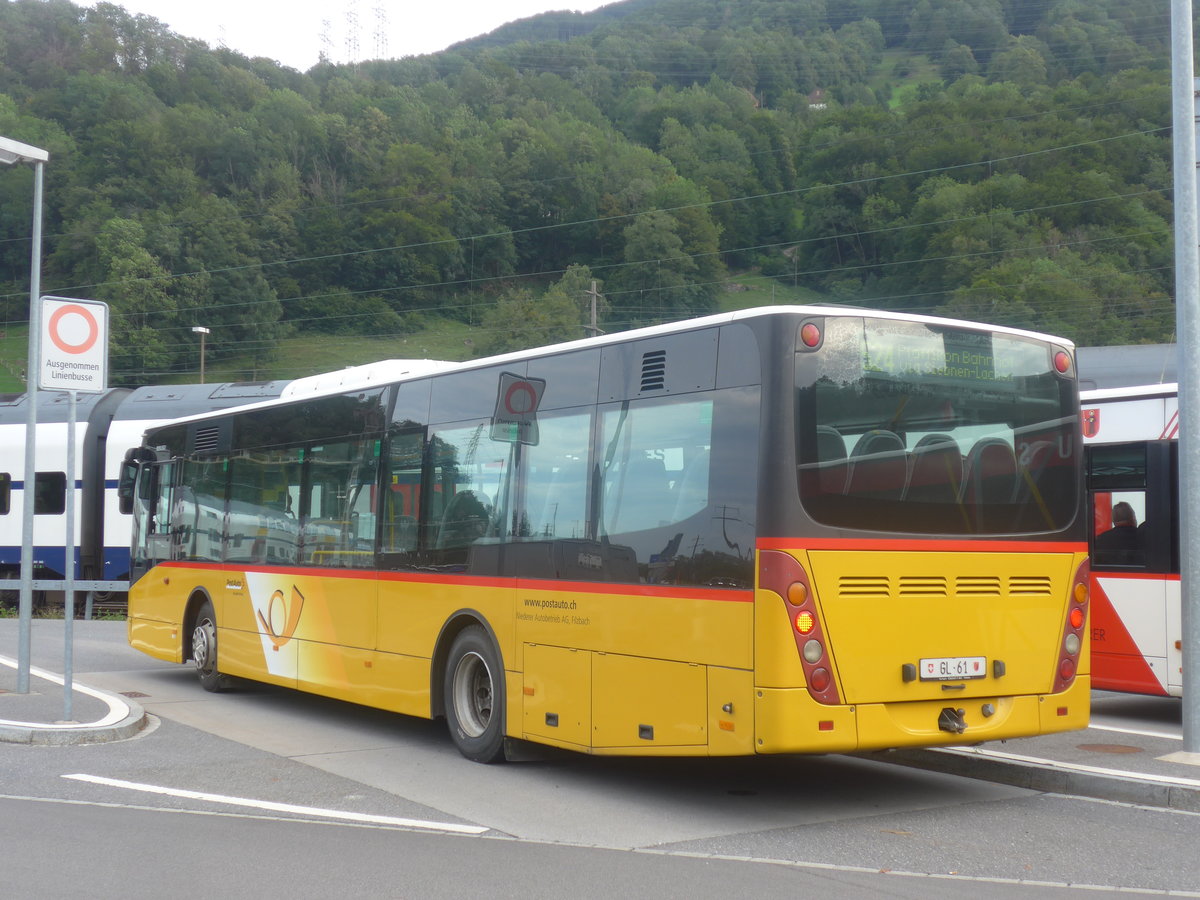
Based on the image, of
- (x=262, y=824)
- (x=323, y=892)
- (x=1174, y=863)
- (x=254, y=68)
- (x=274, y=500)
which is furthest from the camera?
(x=254, y=68)

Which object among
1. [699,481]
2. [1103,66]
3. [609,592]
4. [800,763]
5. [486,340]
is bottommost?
[800,763]

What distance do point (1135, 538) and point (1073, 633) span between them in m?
3.62

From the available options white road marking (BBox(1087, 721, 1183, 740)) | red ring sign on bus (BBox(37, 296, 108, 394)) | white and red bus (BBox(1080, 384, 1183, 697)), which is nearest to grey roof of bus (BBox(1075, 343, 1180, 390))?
white and red bus (BBox(1080, 384, 1183, 697))

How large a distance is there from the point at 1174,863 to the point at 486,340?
77423mm

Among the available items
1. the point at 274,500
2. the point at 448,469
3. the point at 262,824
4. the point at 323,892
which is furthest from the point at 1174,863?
the point at 274,500

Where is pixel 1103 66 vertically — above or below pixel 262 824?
above

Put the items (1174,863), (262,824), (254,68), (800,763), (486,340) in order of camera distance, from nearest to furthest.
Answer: (1174,863)
(262,824)
(800,763)
(486,340)
(254,68)

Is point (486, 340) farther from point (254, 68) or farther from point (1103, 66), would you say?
point (1103, 66)

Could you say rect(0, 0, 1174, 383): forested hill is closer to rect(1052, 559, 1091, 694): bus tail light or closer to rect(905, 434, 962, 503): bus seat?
rect(1052, 559, 1091, 694): bus tail light

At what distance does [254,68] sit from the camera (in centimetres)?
10750

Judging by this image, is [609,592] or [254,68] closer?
[609,592]

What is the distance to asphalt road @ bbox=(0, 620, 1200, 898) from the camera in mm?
6090

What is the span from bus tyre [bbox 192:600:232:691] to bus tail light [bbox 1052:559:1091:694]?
8821 millimetres

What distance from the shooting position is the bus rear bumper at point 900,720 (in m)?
6.97
